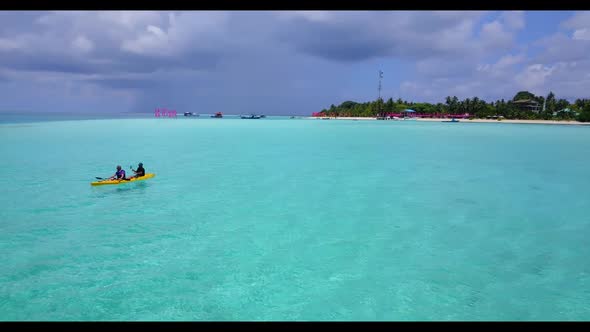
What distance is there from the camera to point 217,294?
8.71 meters

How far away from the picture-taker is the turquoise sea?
8.27 metres

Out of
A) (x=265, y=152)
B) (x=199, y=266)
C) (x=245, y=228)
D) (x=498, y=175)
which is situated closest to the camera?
(x=199, y=266)

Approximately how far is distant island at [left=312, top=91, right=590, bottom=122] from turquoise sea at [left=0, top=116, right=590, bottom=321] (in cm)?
12253

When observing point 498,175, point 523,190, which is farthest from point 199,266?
point 498,175

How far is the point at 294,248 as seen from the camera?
1168 centimetres

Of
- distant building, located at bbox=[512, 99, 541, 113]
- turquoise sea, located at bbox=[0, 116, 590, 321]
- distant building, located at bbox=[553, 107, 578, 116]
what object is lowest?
turquoise sea, located at bbox=[0, 116, 590, 321]

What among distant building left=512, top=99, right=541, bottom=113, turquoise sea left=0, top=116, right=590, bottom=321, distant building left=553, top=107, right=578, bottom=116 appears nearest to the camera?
turquoise sea left=0, top=116, right=590, bottom=321

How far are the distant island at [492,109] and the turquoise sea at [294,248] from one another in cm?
12253

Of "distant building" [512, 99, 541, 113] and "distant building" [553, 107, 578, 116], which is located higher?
"distant building" [512, 99, 541, 113]

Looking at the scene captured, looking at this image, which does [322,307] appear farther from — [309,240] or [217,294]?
[309,240]

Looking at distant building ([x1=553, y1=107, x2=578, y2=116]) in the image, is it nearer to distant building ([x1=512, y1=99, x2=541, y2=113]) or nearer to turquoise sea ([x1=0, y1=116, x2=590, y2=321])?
distant building ([x1=512, y1=99, x2=541, y2=113])

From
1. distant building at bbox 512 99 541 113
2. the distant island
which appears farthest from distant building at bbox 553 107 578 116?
distant building at bbox 512 99 541 113
